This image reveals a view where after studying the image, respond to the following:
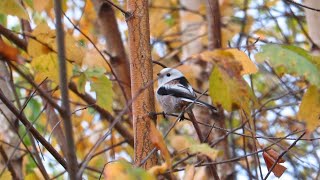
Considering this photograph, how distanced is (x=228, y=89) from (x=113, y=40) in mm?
1246

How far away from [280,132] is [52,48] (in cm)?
160

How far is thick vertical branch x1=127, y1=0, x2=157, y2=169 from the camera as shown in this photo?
1.08 m

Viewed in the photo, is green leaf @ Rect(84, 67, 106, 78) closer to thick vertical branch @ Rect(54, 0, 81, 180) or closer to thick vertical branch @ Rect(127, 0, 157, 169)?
thick vertical branch @ Rect(127, 0, 157, 169)

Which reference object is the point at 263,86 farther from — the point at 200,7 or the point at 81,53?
the point at 81,53

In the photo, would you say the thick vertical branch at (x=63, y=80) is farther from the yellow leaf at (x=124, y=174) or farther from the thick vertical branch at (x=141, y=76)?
the thick vertical branch at (x=141, y=76)

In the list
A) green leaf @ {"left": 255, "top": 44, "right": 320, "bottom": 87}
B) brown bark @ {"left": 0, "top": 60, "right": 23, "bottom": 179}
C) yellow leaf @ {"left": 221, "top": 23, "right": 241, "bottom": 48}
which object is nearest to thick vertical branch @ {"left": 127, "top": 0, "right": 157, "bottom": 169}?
green leaf @ {"left": 255, "top": 44, "right": 320, "bottom": 87}

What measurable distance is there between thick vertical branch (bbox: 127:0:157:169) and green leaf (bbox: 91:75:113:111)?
16 centimetres

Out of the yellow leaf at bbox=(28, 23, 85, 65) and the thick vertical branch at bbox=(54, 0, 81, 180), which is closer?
the thick vertical branch at bbox=(54, 0, 81, 180)

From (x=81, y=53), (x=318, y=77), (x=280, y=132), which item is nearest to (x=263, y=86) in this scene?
(x=280, y=132)

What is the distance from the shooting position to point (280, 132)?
8.18 ft

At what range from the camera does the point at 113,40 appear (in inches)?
80.1

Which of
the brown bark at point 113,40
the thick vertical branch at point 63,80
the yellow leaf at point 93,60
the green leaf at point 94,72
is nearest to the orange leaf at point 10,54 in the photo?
the thick vertical branch at point 63,80

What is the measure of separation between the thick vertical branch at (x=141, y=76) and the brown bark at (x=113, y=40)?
848 mm

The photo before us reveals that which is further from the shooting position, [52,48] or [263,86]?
[263,86]
